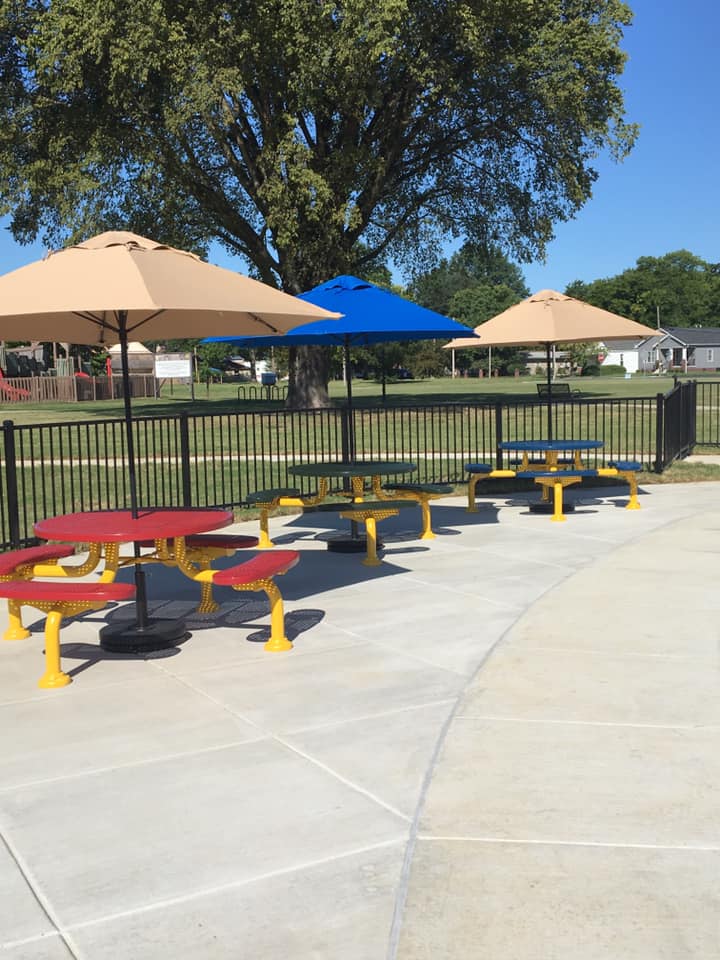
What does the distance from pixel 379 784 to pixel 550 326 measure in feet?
29.5

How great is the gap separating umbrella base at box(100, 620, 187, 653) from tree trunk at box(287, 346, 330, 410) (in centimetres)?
2583

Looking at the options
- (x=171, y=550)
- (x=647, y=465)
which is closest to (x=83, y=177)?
(x=647, y=465)

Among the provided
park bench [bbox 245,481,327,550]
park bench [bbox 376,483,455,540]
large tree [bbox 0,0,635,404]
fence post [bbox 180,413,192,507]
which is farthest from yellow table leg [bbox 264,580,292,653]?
large tree [bbox 0,0,635,404]

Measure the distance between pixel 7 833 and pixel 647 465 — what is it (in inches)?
560

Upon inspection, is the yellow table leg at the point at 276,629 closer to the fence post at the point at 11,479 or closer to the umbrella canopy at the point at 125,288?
the umbrella canopy at the point at 125,288

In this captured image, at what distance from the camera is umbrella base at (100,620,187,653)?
6895 mm

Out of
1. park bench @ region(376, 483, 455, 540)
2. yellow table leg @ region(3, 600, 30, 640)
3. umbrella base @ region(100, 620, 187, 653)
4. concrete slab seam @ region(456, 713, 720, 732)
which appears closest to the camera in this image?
concrete slab seam @ region(456, 713, 720, 732)

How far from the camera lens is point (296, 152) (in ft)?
92.3

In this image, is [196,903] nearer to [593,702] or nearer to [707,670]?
[593,702]

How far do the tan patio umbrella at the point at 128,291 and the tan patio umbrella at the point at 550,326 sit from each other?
5.13 metres

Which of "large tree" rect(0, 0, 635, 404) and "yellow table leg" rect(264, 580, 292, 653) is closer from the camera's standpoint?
"yellow table leg" rect(264, 580, 292, 653)

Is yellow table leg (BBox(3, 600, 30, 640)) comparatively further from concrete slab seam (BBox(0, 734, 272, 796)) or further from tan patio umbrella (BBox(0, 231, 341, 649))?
concrete slab seam (BBox(0, 734, 272, 796))

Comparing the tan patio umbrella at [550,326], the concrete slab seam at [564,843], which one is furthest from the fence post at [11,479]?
the concrete slab seam at [564,843]

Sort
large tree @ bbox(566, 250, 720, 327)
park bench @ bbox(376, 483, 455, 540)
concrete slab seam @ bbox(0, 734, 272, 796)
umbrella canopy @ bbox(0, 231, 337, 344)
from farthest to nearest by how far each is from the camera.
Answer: large tree @ bbox(566, 250, 720, 327), park bench @ bbox(376, 483, 455, 540), umbrella canopy @ bbox(0, 231, 337, 344), concrete slab seam @ bbox(0, 734, 272, 796)
